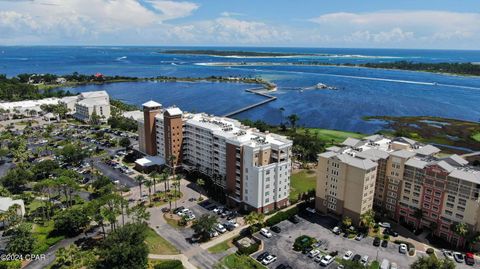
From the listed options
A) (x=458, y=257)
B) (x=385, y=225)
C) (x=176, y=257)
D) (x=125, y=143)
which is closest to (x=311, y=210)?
(x=385, y=225)

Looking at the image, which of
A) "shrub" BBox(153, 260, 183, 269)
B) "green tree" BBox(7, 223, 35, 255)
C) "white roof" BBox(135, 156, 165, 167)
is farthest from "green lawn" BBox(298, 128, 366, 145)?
"green tree" BBox(7, 223, 35, 255)

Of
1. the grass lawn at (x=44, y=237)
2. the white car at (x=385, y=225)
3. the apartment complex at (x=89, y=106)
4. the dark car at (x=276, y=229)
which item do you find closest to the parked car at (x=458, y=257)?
the white car at (x=385, y=225)

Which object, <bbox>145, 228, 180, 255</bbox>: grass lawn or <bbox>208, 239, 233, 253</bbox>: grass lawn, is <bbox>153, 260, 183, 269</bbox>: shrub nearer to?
<bbox>145, 228, 180, 255</bbox>: grass lawn

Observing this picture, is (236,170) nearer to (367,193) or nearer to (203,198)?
(203,198)

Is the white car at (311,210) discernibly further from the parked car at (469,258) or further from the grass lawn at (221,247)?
the parked car at (469,258)


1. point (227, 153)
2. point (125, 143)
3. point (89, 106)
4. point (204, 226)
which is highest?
point (227, 153)

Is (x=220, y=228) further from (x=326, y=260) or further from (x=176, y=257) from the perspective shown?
(x=326, y=260)

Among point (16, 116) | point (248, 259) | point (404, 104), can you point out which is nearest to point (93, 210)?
→ point (248, 259)
